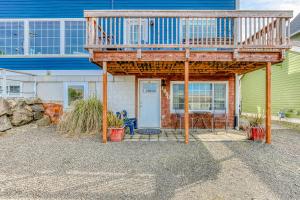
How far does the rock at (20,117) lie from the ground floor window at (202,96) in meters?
5.65

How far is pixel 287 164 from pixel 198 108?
4445 mm

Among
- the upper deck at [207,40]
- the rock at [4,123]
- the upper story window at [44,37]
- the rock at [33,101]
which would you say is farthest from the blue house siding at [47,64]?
the upper deck at [207,40]

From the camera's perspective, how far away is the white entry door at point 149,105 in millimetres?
8320

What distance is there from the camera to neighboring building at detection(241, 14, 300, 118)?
992 cm

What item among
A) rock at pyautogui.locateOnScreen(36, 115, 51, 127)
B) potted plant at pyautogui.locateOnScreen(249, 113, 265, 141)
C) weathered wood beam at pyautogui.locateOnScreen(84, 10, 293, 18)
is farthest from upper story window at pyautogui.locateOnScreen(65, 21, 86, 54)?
potted plant at pyautogui.locateOnScreen(249, 113, 265, 141)

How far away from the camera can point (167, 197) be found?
2.73 metres

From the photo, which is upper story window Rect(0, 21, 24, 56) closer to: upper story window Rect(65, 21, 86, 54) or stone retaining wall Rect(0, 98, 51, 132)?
upper story window Rect(65, 21, 86, 54)

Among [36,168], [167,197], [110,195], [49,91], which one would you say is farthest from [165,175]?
[49,91]

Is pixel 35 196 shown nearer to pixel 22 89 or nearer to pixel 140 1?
pixel 22 89

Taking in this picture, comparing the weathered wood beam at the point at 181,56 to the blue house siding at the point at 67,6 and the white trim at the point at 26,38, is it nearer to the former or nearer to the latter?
the blue house siding at the point at 67,6

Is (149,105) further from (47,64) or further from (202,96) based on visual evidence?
(47,64)

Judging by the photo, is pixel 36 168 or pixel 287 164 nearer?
pixel 36 168

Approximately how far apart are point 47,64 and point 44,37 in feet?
3.98

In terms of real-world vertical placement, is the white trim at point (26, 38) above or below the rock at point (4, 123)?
above
